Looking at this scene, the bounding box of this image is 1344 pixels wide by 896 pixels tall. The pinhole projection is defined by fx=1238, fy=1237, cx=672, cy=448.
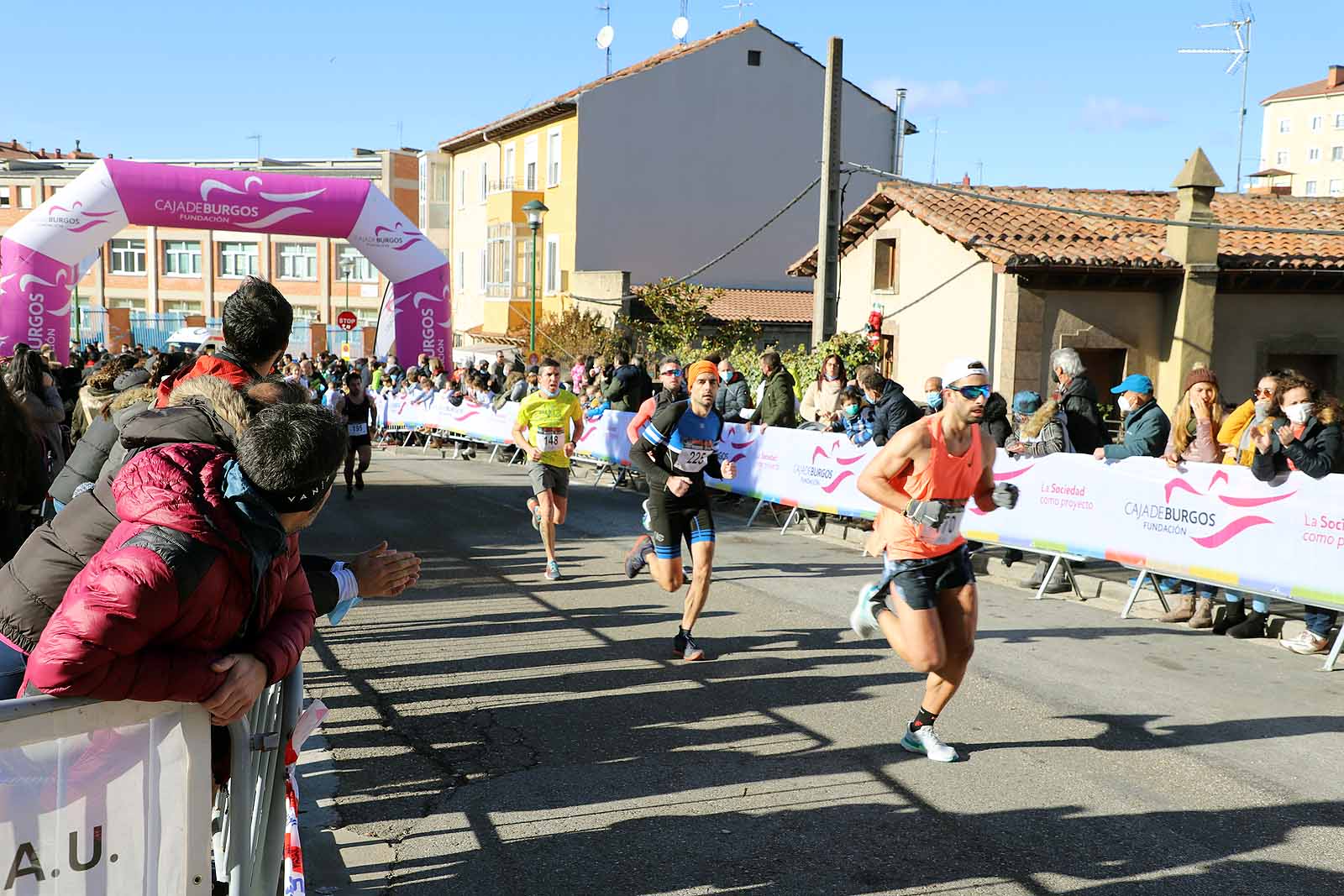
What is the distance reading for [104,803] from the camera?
9.28ft

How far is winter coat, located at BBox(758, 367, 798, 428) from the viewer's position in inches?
587

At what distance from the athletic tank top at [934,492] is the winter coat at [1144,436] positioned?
4381 mm

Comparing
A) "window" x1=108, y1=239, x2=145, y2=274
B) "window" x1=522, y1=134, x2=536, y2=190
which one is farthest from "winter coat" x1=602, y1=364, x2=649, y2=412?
"window" x1=108, y1=239, x2=145, y2=274

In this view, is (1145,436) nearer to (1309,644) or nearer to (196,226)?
(1309,644)

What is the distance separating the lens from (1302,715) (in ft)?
22.2

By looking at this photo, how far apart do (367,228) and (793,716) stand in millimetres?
20576

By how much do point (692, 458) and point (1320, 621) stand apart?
4356mm

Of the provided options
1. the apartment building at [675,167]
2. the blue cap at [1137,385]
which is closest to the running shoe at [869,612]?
the blue cap at [1137,385]

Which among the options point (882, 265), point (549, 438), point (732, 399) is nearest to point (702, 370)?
point (549, 438)

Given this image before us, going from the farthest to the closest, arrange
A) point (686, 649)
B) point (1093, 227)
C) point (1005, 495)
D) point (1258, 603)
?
point (1093, 227) → point (1258, 603) → point (686, 649) → point (1005, 495)

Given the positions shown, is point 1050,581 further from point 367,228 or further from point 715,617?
point 367,228

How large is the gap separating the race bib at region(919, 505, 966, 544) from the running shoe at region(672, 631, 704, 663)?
231 centimetres

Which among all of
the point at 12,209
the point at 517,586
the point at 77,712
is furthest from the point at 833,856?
the point at 12,209

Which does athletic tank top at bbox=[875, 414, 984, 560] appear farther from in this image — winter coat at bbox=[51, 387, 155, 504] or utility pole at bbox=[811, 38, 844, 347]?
utility pole at bbox=[811, 38, 844, 347]
